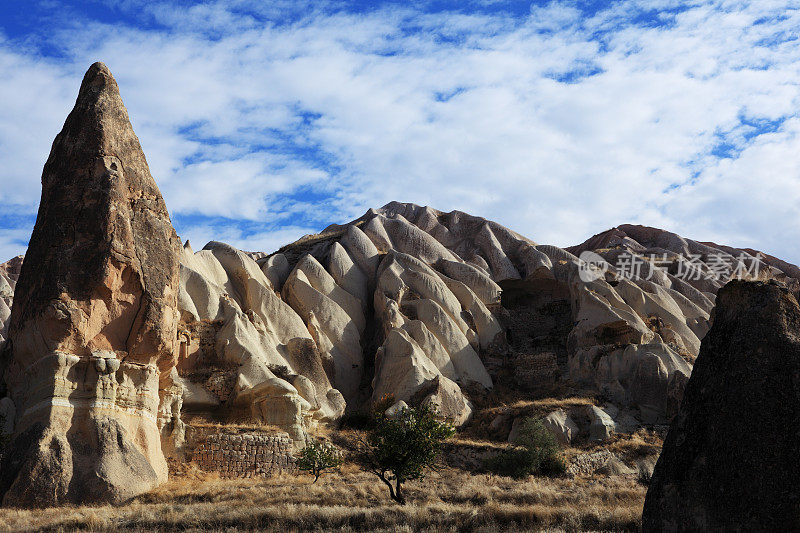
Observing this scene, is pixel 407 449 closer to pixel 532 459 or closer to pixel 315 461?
pixel 315 461

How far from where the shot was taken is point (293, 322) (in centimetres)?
3212

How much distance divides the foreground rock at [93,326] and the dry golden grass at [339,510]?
107 centimetres

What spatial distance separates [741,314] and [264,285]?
2768cm

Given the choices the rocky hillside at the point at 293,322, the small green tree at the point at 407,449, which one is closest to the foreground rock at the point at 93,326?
the rocky hillside at the point at 293,322

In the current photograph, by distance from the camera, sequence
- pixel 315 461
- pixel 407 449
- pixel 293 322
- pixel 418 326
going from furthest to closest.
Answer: pixel 418 326 → pixel 293 322 → pixel 315 461 → pixel 407 449

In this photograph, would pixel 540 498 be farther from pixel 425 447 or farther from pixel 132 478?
pixel 132 478

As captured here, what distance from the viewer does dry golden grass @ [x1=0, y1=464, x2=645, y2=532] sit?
12812 millimetres

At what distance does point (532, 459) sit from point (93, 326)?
1362cm

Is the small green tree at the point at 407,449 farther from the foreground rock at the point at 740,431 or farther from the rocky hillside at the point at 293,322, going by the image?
the foreground rock at the point at 740,431

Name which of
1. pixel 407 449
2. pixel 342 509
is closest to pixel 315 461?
pixel 407 449

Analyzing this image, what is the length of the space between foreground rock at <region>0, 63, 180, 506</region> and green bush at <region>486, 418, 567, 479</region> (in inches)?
411

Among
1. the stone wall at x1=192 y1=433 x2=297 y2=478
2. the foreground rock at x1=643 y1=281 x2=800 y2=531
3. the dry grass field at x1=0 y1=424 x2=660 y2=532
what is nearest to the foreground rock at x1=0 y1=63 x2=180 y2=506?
the dry grass field at x1=0 y1=424 x2=660 y2=532

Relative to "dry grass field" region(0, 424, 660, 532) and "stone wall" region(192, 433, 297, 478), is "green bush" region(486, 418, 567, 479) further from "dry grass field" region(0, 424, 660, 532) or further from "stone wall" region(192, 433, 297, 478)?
"stone wall" region(192, 433, 297, 478)

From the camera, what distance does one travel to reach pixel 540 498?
16.1 metres
